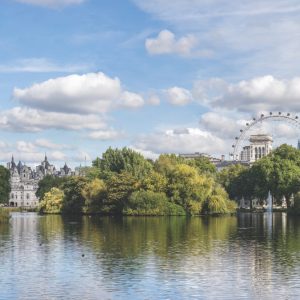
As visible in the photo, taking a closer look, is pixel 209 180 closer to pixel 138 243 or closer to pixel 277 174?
pixel 277 174

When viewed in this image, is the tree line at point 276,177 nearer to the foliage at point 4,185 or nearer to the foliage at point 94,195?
the foliage at point 94,195

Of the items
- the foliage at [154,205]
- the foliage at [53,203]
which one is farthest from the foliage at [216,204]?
the foliage at [53,203]

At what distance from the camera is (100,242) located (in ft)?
142

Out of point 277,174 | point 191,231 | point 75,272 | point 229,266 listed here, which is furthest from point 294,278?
point 277,174

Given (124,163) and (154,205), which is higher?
(124,163)

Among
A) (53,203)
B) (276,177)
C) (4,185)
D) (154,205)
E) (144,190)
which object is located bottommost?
(154,205)

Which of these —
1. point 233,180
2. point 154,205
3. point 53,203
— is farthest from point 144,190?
point 233,180

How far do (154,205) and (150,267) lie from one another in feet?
171

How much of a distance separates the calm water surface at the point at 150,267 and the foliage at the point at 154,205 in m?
33.2

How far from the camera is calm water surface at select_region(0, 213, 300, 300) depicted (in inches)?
973

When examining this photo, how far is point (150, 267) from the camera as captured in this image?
30562 millimetres

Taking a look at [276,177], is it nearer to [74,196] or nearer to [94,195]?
[94,195]

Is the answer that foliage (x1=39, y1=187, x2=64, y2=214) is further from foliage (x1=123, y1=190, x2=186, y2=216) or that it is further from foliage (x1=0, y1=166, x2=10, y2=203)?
foliage (x1=123, y1=190, x2=186, y2=216)

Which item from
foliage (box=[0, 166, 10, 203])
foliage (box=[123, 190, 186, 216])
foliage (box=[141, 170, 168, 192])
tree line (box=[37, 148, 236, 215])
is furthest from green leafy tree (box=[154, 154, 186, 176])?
foliage (box=[0, 166, 10, 203])
